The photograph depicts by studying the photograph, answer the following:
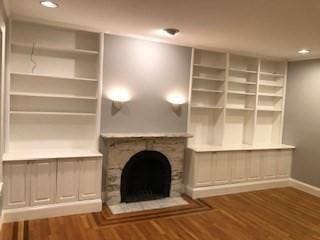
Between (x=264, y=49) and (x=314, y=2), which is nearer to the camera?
(x=314, y=2)

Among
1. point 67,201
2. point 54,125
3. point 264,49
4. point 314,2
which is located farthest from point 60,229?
point 264,49

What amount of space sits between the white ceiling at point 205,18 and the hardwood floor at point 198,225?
2479 mm

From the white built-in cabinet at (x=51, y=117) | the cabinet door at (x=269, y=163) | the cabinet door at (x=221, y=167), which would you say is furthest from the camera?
the cabinet door at (x=269, y=163)

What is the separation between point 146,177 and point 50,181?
1612mm

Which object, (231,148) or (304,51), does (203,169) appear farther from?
(304,51)

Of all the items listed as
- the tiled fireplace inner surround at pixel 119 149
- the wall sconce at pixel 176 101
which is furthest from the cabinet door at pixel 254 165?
the wall sconce at pixel 176 101

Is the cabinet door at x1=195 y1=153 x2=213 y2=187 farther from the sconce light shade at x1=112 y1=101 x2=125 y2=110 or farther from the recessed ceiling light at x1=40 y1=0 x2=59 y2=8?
the recessed ceiling light at x1=40 y1=0 x2=59 y2=8

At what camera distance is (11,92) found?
3.59 m

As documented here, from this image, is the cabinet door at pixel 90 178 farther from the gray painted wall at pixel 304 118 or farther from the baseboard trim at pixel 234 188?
the gray painted wall at pixel 304 118

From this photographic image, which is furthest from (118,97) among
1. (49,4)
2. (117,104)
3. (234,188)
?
(234,188)

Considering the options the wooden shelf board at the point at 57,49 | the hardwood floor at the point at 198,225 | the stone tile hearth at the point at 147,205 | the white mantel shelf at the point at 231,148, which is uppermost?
the wooden shelf board at the point at 57,49

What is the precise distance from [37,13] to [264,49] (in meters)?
3.46

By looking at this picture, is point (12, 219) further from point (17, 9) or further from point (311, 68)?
point (311, 68)

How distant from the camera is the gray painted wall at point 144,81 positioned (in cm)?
414
